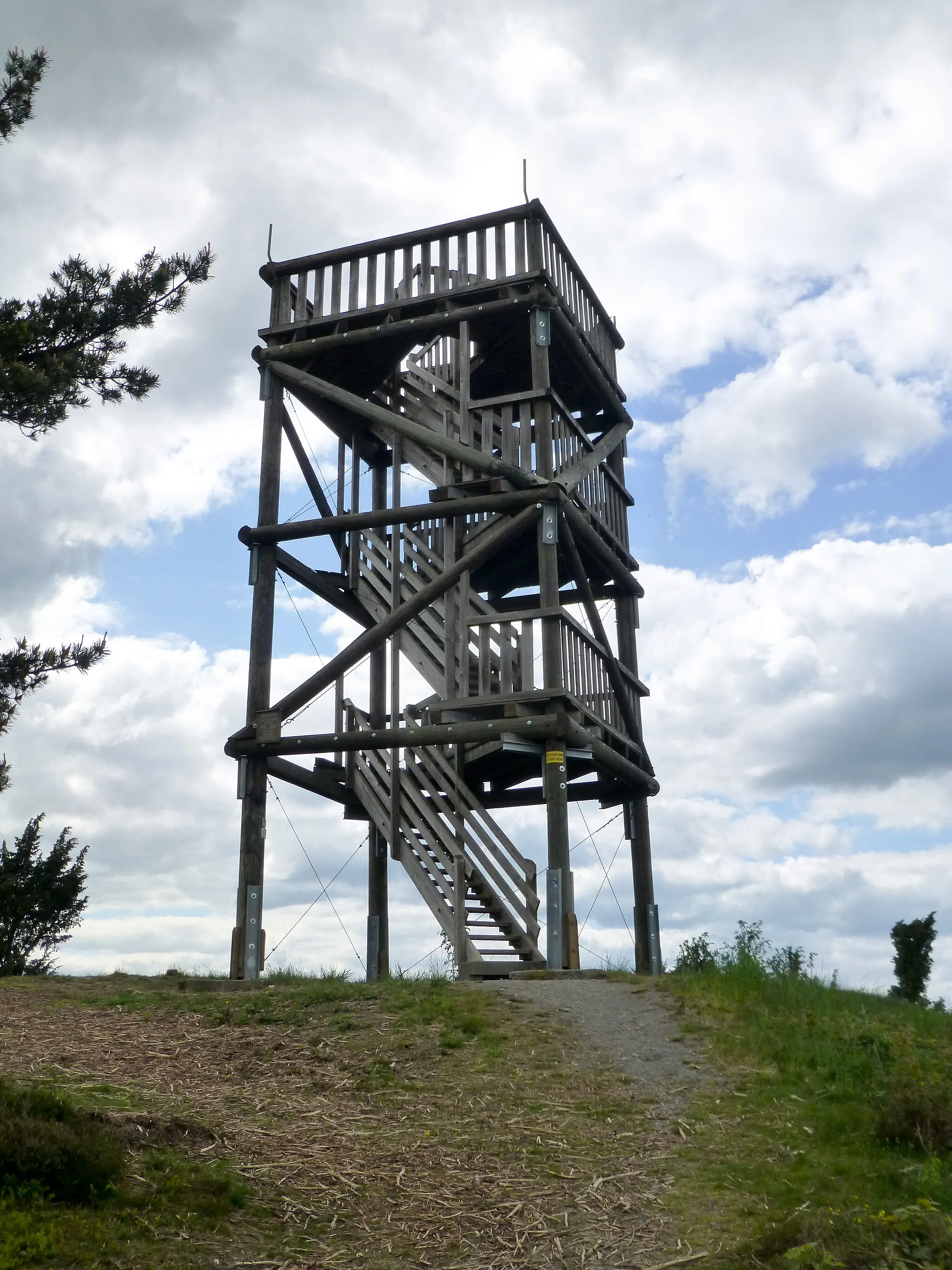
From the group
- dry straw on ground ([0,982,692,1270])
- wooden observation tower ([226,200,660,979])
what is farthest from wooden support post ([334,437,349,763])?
dry straw on ground ([0,982,692,1270])

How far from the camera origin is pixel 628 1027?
10297 millimetres

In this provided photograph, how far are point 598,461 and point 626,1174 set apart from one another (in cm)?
1224

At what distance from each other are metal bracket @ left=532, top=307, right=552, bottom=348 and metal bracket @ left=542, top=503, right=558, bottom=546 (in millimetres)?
2168

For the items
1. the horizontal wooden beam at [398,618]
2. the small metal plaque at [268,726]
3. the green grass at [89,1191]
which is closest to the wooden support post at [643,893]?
the horizontal wooden beam at [398,618]

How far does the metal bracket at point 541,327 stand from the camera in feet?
53.9

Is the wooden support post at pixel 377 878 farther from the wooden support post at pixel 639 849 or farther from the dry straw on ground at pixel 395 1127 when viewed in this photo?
the dry straw on ground at pixel 395 1127

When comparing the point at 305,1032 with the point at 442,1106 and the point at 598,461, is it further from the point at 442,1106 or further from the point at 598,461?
the point at 598,461

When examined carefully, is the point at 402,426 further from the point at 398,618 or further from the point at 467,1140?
the point at 467,1140

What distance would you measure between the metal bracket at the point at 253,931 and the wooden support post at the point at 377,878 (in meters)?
2.59

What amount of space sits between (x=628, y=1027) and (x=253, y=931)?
249 inches

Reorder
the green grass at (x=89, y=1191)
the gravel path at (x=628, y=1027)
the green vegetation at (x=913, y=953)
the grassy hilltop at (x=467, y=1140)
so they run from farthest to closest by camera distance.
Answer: the green vegetation at (x=913, y=953) < the gravel path at (x=628, y=1027) < the grassy hilltop at (x=467, y=1140) < the green grass at (x=89, y=1191)

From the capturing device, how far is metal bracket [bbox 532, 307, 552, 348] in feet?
53.9

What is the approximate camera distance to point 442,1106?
835cm

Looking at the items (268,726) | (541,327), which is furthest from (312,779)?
(541,327)
